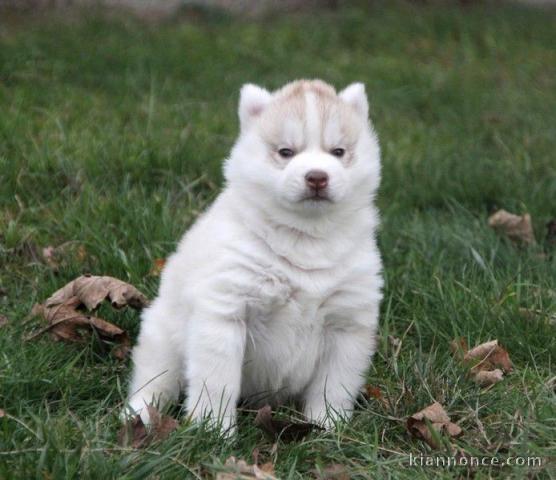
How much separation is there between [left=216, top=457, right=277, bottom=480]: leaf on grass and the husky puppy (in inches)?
13.2

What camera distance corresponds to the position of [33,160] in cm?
552

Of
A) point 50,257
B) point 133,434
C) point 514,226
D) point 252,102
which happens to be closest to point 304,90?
point 252,102

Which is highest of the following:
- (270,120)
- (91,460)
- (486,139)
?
(270,120)

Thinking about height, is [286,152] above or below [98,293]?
above

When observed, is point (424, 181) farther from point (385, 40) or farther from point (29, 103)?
point (385, 40)

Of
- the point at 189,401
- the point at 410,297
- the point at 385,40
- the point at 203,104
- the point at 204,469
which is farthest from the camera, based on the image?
the point at 385,40

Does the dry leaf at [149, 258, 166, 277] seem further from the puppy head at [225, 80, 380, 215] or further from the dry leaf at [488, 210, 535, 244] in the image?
the dry leaf at [488, 210, 535, 244]

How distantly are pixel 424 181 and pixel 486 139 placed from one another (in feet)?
4.82

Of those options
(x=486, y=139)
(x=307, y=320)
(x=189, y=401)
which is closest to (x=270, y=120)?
(x=307, y=320)

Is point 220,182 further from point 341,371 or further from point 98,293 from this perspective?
point 341,371

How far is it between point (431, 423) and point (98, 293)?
64.0 inches

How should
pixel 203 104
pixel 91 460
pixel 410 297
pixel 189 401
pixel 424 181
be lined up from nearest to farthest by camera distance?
1. pixel 91 460
2. pixel 189 401
3. pixel 410 297
4. pixel 424 181
5. pixel 203 104

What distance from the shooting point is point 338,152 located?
380 centimetres

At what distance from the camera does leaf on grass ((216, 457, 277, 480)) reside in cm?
312
